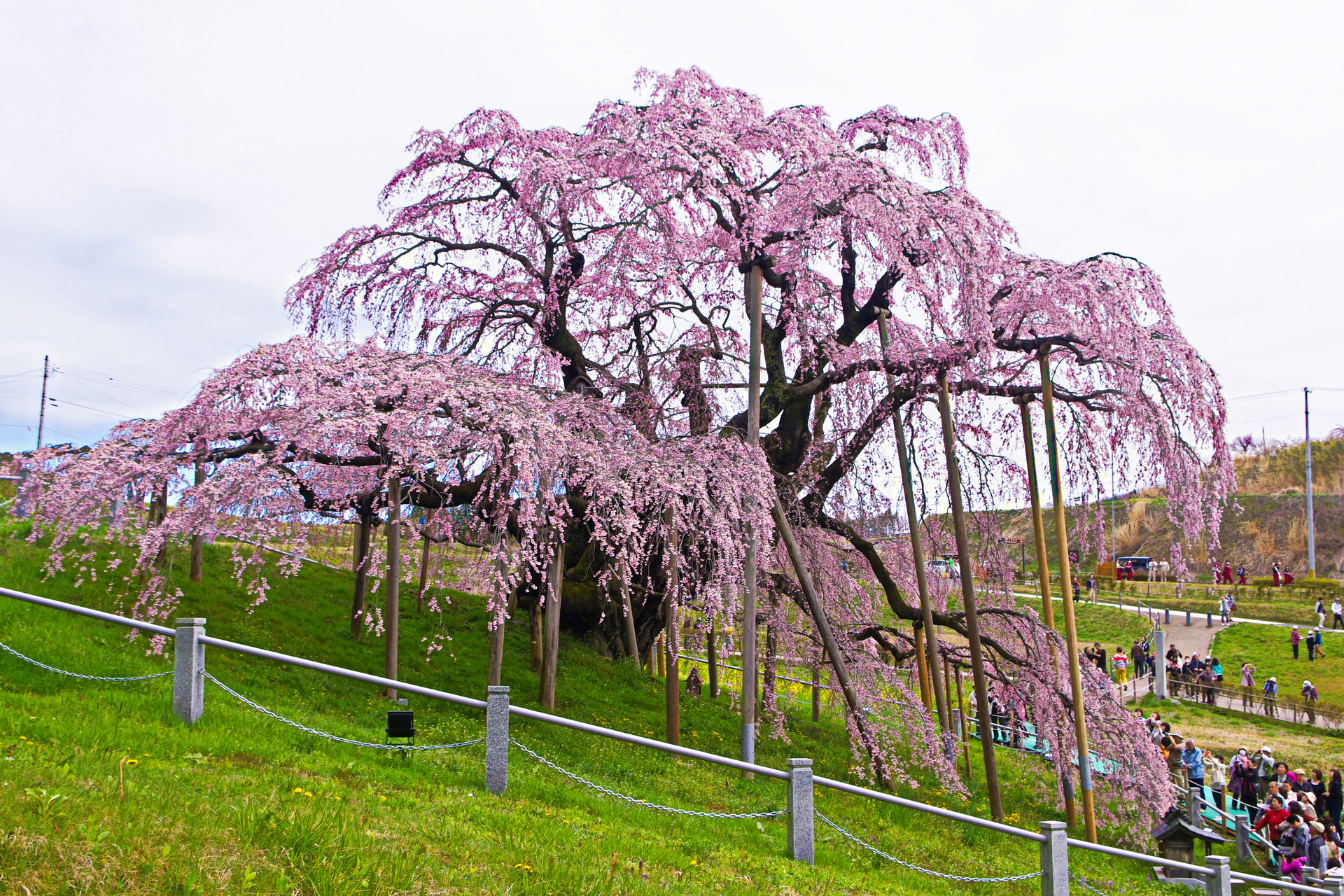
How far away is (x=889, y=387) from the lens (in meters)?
14.5

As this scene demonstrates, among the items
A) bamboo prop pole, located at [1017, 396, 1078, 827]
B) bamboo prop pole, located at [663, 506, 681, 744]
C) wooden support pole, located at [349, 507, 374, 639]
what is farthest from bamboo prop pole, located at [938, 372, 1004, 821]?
wooden support pole, located at [349, 507, 374, 639]

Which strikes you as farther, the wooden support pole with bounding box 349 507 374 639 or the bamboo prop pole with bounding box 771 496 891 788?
the wooden support pole with bounding box 349 507 374 639

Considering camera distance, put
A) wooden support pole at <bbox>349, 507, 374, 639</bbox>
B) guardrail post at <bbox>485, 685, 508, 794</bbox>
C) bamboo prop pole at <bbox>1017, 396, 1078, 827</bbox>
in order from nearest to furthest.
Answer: guardrail post at <bbox>485, 685, 508, 794</bbox>, bamboo prop pole at <bbox>1017, 396, 1078, 827</bbox>, wooden support pole at <bbox>349, 507, 374, 639</bbox>

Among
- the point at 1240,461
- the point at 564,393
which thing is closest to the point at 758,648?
the point at 564,393

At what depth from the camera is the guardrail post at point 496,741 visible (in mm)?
7387

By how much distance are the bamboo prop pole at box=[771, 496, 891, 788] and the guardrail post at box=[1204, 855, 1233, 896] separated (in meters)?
4.65

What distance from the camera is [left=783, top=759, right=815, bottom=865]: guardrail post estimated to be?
7531 mm

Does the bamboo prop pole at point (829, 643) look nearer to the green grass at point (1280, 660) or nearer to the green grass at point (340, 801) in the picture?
the green grass at point (340, 801)

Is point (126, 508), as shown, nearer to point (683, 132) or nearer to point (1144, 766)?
point (683, 132)

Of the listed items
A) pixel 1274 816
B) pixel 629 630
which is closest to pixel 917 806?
pixel 629 630

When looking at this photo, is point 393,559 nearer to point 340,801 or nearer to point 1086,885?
point 340,801

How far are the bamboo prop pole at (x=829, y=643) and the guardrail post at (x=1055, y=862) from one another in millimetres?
4976

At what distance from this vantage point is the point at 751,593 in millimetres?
12148

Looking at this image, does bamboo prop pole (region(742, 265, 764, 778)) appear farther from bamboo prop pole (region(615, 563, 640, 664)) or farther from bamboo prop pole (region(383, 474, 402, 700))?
bamboo prop pole (region(383, 474, 402, 700))
